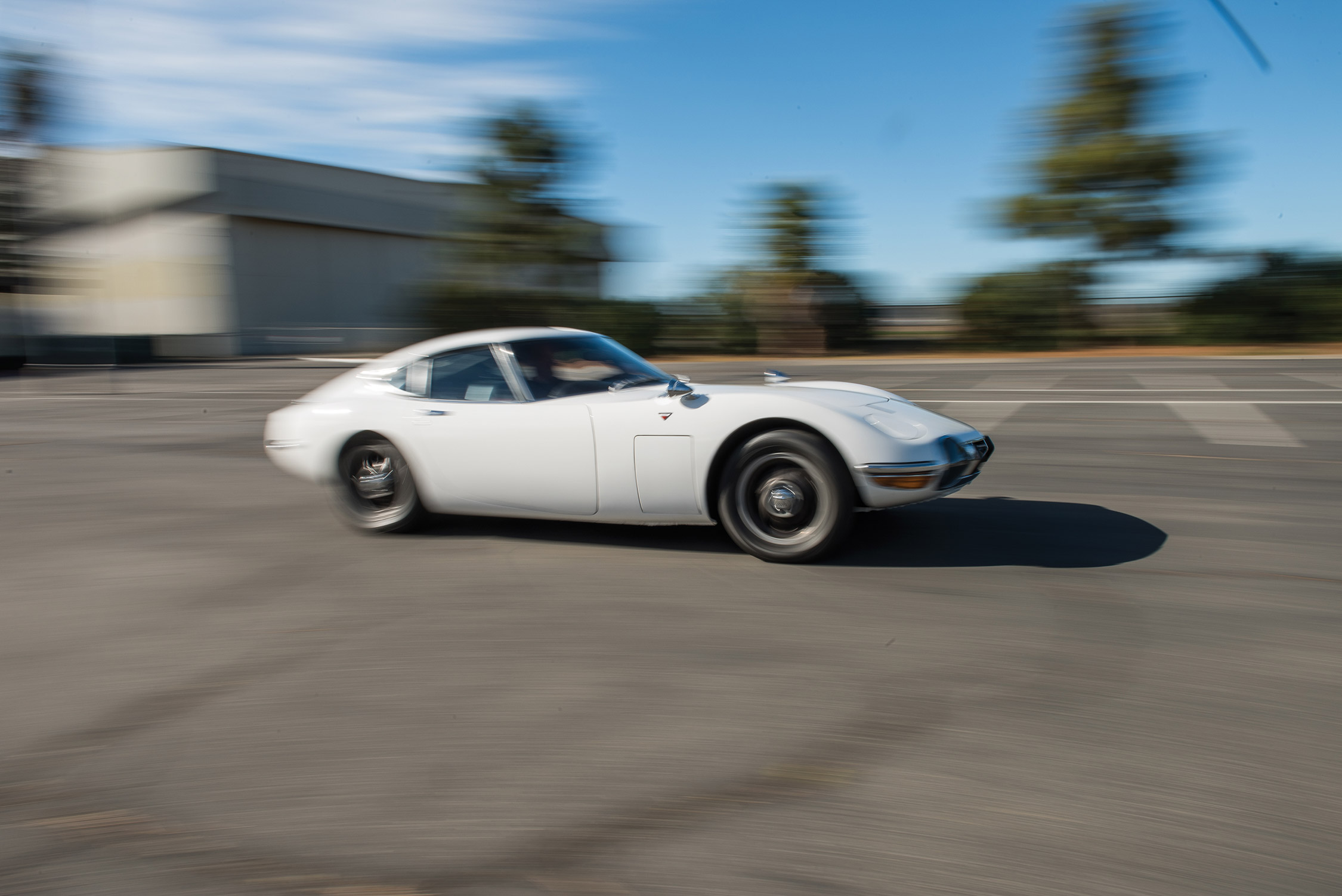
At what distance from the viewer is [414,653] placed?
396cm

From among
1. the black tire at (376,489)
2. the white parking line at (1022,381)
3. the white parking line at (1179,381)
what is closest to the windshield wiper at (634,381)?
the black tire at (376,489)

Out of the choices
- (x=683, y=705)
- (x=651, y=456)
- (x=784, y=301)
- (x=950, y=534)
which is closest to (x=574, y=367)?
(x=651, y=456)

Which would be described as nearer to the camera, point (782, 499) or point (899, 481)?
point (899, 481)

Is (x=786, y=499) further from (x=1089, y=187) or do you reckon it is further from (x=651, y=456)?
(x=1089, y=187)

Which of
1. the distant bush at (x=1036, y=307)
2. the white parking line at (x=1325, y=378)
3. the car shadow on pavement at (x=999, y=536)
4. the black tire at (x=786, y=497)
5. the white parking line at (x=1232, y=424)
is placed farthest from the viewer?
the distant bush at (x=1036, y=307)

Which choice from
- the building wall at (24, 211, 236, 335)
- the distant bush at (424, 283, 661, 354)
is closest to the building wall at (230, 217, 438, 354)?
the building wall at (24, 211, 236, 335)

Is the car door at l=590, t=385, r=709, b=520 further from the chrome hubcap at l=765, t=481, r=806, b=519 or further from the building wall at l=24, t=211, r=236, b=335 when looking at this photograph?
the building wall at l=24, t=211, r=236, b=335

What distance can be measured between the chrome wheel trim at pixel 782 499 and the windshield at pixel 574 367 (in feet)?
3.20

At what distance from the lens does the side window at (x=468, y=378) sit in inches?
221

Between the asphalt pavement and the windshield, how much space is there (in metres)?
0.86

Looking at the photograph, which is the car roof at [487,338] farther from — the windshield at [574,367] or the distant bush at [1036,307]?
the distant bush at [1036,307]

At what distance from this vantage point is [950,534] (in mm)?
5562

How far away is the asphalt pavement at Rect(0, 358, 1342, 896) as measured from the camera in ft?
8.06

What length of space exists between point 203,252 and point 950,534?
130ft
